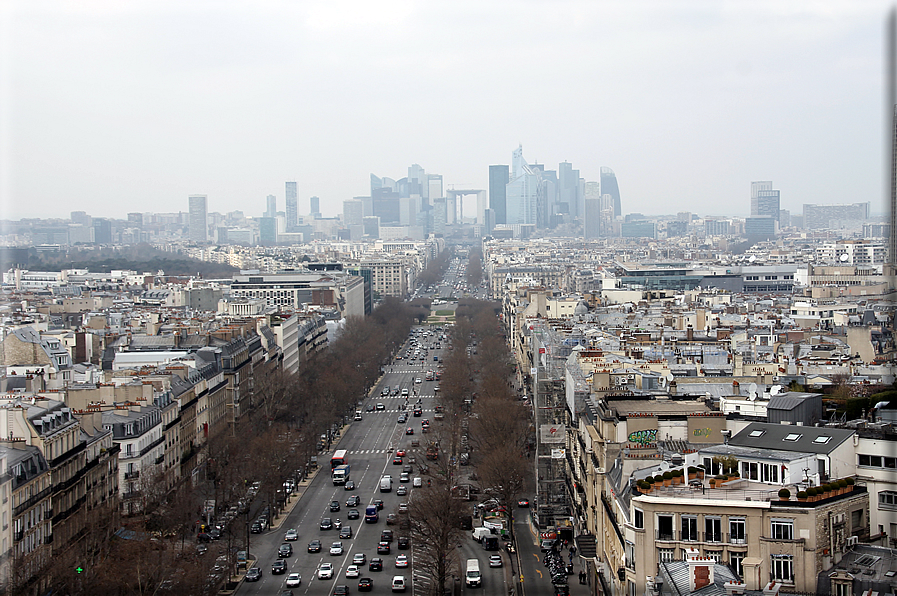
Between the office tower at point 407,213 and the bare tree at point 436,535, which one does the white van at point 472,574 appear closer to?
the bare tree at point 436,535

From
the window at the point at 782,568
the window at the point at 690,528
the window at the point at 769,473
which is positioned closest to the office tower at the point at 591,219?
the window at the point at 769,473

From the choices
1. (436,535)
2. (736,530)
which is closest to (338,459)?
(436,535)

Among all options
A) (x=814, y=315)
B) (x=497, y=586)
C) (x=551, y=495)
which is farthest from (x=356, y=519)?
(x=814, y=315)

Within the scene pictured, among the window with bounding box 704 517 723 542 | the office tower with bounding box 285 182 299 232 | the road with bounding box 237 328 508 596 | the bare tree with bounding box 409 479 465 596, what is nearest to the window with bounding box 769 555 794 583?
the window with bounding box 704 517 723 542

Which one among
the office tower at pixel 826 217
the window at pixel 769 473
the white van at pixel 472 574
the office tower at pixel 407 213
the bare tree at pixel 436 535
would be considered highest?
the office tower at pixel 407 213

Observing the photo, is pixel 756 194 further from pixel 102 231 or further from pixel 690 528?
pixel 690 528

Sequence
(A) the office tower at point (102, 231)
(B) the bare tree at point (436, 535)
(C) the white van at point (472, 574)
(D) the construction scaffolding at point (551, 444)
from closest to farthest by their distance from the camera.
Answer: (B) the bare tree at point (436, 535) → (C) the white van at point (472, 574) → (D) the construction scaffolding at point (551, 444) → (A) the office tower at point (102, 231)

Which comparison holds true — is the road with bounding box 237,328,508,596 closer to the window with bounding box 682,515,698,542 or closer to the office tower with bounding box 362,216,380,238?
the window with bounding box 682,515,698,542
